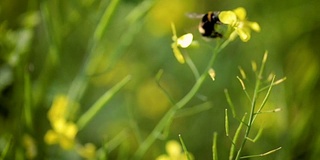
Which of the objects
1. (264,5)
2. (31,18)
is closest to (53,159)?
(31,18)

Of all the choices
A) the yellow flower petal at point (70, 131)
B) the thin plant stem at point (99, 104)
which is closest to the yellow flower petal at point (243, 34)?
the thin plant stem at point (99, 104)

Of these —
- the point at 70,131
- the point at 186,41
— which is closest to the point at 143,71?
the point at 70,131

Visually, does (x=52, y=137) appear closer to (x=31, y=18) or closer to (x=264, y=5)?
(x=31, y=18)

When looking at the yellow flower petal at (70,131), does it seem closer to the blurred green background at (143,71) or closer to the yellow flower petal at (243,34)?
the blurred green background at (143,71)

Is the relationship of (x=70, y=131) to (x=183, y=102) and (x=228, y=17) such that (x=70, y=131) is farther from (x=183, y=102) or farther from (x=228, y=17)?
(x=228, y=17)

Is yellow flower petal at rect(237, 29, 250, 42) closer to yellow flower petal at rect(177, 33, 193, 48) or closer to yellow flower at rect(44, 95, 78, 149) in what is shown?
yellow flower petal at rect(177, 33, 193, 48)

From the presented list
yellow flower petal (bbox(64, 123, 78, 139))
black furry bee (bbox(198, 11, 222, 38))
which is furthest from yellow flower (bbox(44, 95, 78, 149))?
black furry bee (bbox(198, 11, 222, 38))

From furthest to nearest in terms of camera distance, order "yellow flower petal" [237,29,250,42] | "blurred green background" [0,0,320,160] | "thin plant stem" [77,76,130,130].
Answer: "blurred green background" [0,0,320,160] → "thin plant stem" [77,76,130,130] → "yellow flower petal" [237,29,250,42]
